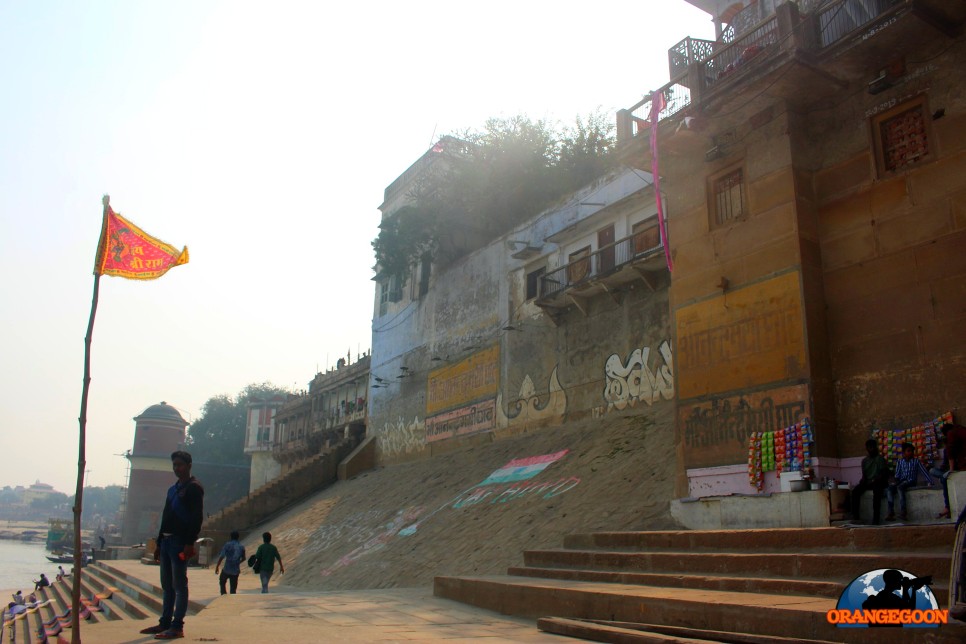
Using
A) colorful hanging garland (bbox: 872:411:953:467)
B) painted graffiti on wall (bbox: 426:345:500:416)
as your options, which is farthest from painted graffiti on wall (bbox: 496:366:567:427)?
colorful hanging garland (bbox: 872:411:953:467)

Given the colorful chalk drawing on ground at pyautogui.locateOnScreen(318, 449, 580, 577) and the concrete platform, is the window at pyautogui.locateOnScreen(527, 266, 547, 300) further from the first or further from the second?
the concrete platform

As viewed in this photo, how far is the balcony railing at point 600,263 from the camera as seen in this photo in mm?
19125

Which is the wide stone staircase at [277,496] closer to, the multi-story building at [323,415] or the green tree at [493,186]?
the multi-story building at [323,415]

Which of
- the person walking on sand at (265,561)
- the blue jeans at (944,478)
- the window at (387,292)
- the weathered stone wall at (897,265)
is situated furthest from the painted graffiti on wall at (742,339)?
the window at (387,292)

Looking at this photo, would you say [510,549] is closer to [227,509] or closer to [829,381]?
[829,381]

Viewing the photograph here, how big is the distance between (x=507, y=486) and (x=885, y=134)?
11809 mm

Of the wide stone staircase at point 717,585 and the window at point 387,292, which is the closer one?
the wide stone staircase at point 717,585

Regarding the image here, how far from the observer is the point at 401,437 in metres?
29.8

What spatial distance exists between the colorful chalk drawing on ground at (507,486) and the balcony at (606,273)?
4.46 meters

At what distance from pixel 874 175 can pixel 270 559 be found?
11199 mm

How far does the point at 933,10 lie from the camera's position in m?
9.86

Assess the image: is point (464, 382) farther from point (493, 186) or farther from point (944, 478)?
point (944, 478)

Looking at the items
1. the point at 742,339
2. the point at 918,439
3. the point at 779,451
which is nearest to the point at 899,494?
the point at 918,439

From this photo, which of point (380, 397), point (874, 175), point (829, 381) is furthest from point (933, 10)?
point (380, 397)
